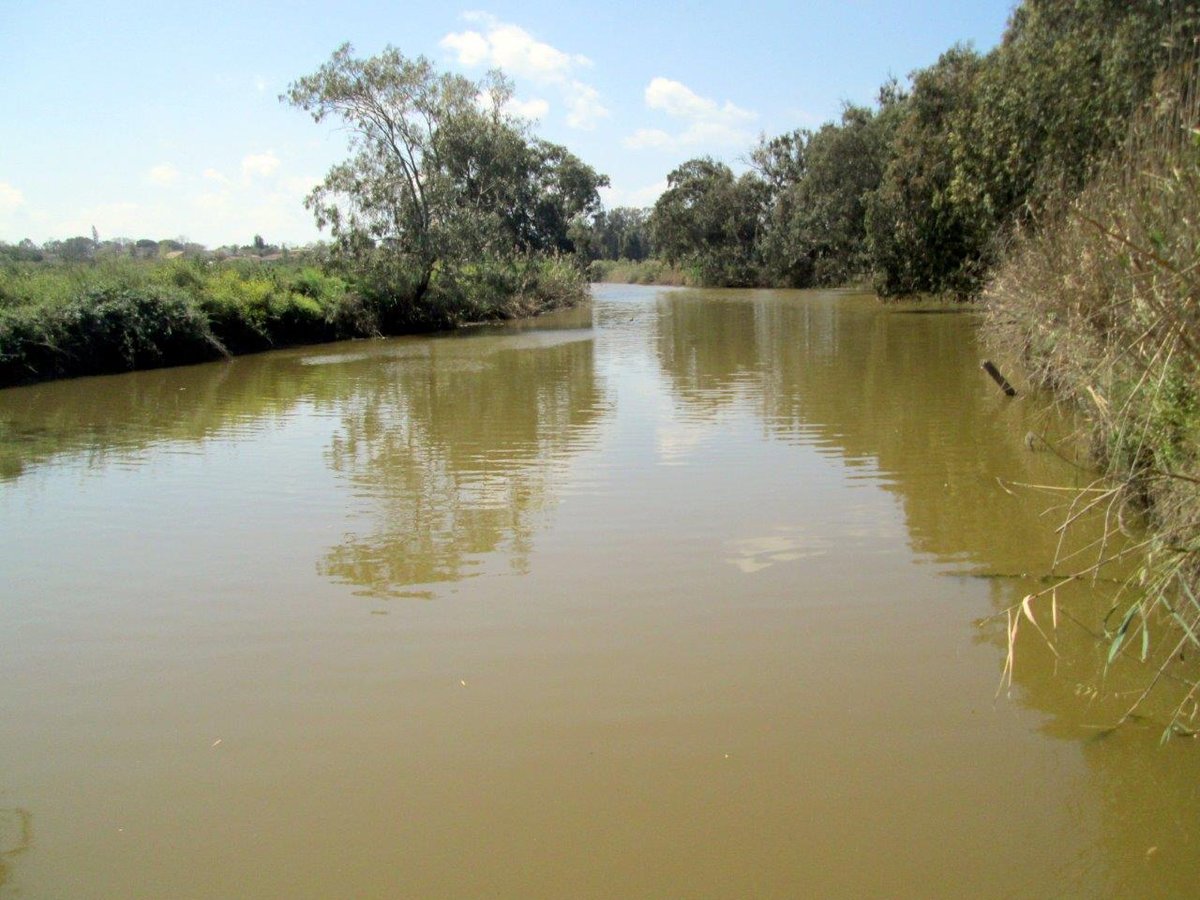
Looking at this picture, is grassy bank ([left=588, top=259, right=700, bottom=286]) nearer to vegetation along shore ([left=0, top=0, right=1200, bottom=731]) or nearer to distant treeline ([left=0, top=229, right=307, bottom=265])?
vegetation along shore ([left=0, top=0, right=1200, bottom=731])

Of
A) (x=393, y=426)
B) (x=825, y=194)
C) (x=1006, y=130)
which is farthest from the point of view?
(x=825, y=194)

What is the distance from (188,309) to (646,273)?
58.1m

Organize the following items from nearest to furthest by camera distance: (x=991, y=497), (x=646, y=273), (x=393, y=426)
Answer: (x=991, y=497) → (x=393, y=426) → (x=646, y=273)

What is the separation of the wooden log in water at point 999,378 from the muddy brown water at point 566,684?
1702 mm

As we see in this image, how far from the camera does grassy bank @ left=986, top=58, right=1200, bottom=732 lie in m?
3.93

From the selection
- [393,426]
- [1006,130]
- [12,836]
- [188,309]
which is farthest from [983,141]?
[12,836]

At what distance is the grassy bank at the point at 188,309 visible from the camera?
19078 millimetres

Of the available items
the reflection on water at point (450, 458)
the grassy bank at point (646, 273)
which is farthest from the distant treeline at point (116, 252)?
the grassy bank at point (646, 273)

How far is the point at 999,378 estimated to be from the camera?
1227cm

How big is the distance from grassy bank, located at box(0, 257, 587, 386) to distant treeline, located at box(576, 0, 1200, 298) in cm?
1386

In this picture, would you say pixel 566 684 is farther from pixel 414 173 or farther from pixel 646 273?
pixel 646 273

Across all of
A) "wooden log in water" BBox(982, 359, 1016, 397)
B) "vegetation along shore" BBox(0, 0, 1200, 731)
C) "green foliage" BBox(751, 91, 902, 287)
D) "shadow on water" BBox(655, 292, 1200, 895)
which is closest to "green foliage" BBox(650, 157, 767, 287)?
"green foliage" BBox(751, 91, 902, 287)

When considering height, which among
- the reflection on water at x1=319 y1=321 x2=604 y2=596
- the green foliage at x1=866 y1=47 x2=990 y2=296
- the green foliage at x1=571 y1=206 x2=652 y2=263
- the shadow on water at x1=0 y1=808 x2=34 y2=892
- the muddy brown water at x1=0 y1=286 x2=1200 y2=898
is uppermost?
the green foliage at x1=571 y1=206 x2=652 y2=263

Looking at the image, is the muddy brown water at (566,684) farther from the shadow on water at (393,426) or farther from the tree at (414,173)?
the tree at (414,173)
